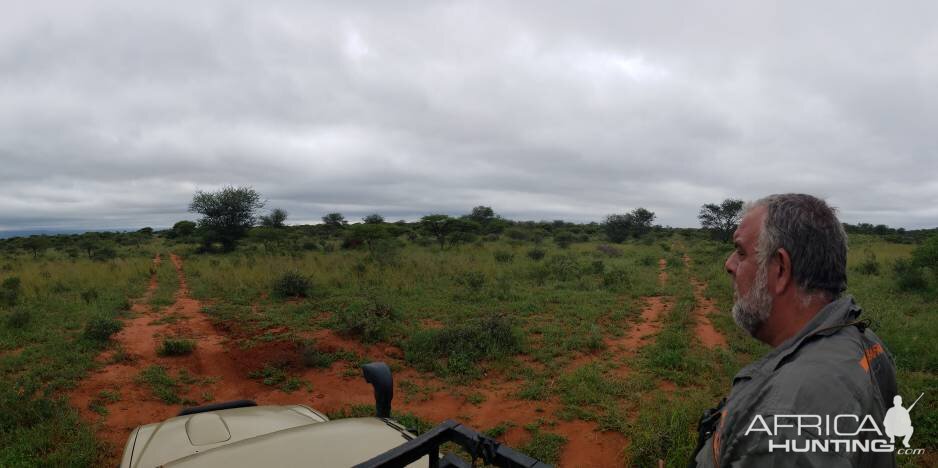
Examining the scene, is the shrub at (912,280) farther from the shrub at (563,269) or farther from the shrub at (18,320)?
the shrub at (18,320)

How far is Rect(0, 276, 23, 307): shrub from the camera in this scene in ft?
33.7

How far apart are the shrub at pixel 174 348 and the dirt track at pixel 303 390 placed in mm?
114

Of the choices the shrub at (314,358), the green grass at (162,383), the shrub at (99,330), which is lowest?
the green grass at (162,383)

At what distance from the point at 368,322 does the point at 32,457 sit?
440 cm

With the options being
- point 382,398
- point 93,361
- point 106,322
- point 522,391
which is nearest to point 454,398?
point 522,391

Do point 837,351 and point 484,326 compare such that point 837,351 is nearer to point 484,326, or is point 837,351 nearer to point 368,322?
point 484,326

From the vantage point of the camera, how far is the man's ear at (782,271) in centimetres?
139

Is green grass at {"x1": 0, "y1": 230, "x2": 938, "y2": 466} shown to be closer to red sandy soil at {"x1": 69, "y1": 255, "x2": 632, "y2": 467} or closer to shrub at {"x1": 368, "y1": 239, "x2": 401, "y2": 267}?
red sandy soil at {"x1": 69, "y1": 255, "x2": 632, "y2": 467}

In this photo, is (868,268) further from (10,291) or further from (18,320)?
(10,291)

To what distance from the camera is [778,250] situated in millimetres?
1415

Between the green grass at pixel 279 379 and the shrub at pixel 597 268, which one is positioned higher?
the shrub at pixel 597 268

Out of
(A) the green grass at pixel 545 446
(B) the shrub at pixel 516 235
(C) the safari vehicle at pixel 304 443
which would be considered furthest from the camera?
(B) the shrub at pixel 516 235

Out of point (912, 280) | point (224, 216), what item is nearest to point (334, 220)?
point (224, 216)

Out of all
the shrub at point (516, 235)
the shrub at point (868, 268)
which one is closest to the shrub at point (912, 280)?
the shrub at point (868, 268)
